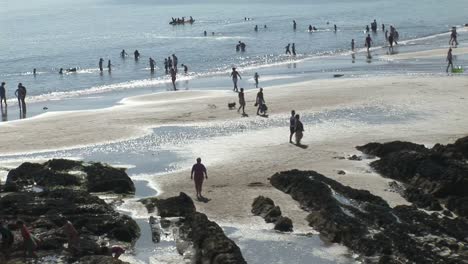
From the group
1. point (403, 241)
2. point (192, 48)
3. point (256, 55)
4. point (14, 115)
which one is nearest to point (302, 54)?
point (256, 55)

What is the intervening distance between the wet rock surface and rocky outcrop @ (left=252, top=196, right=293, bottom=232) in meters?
3.70

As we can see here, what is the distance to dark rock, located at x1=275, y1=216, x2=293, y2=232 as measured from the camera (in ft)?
64.0

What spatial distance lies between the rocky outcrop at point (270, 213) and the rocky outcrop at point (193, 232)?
1.84m

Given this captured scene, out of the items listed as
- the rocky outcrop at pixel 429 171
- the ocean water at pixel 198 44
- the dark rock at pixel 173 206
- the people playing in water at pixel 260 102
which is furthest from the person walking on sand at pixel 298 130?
the ocean water at pixel 198 44

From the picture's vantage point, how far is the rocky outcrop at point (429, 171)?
2133 cm

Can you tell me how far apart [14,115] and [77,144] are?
11.5 metres

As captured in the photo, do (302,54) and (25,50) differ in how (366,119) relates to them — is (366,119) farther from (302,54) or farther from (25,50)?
(25,50)

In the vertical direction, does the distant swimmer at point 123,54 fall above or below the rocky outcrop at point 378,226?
above

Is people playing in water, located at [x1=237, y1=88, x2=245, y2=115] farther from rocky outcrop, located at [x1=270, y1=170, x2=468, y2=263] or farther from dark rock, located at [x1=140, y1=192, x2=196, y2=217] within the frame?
dark rock, located at [x1=140, y1=192, x2=196, y2=217]

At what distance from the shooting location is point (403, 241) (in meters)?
17.5

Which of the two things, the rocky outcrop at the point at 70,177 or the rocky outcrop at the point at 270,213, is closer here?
the rocky outcrop at the point at 270,213

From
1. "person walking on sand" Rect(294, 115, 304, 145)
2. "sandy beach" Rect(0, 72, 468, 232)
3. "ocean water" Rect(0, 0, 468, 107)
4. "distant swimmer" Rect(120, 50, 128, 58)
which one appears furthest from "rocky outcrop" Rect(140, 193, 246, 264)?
"distant swimmer" Rect(120, 50, 128, 58)

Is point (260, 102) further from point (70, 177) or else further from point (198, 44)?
point (198, 44)

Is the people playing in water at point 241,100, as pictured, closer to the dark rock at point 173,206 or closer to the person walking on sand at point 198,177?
the person walking on sand at point 198,177
